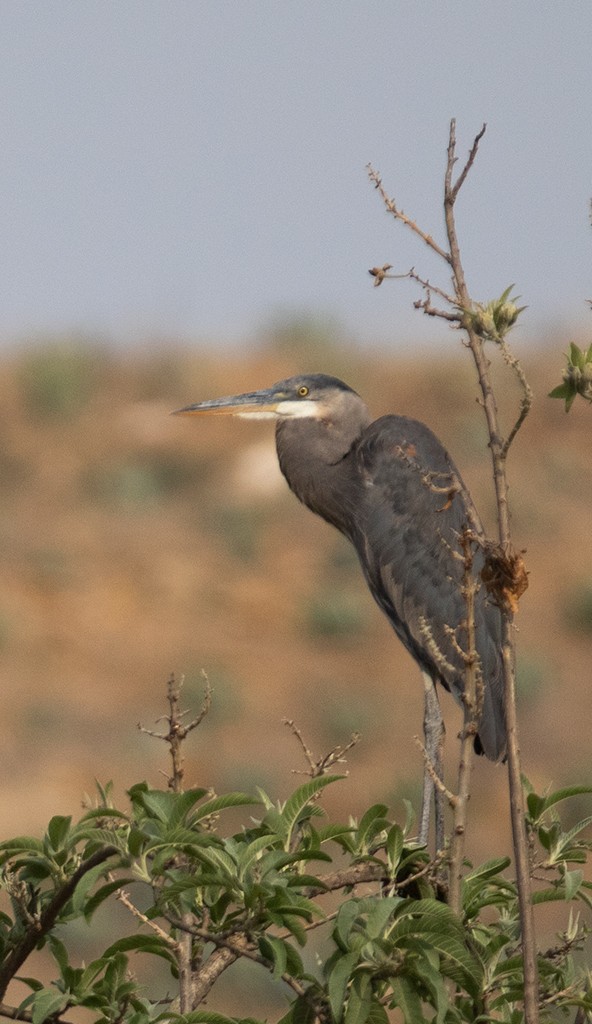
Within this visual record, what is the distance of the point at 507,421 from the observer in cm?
2205

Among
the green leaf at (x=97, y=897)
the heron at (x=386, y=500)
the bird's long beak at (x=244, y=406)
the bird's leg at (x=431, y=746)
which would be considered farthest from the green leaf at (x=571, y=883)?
the bird's long beak at (x=244, y=406)

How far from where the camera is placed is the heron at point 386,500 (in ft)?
15.9

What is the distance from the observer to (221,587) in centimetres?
1903

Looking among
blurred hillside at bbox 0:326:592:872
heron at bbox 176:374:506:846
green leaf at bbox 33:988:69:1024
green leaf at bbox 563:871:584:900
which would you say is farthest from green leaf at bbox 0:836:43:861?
blurred hillside at bbox 0:326:592:872

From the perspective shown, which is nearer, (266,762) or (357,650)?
(266,762)

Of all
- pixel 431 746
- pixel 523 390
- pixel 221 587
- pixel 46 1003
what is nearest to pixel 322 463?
pixel 431 746

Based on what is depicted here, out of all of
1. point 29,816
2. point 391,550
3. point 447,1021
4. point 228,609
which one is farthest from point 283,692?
point 447,1021

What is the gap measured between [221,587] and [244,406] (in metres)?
13.9

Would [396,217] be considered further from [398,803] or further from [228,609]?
[228,609]

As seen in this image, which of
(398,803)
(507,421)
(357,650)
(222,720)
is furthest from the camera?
(507,421)

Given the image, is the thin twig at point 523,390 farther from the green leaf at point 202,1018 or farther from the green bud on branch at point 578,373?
the green leaf at point 202,1018

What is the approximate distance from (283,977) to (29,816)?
11587 mm

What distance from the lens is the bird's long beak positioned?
5.05 m

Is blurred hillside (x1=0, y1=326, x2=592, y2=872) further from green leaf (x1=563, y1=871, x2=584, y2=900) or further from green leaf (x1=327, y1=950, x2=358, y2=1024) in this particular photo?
green leaf (x1=327, y1=950, x2=358, y2=1024)
